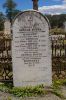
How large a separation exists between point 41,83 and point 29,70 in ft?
1.35

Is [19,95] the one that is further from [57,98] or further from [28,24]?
[28,24]

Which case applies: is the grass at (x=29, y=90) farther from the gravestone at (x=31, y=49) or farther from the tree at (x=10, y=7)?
the tree at (x=10, y=7)

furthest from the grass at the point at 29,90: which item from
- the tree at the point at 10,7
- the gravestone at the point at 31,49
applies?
the tree at the point at 10,7

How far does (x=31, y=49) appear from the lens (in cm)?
645

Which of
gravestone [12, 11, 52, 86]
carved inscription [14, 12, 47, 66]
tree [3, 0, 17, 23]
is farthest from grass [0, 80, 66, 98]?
tree [3, 0, 17, 23]

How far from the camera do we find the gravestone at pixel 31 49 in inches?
251

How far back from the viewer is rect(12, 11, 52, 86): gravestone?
6.37 metres

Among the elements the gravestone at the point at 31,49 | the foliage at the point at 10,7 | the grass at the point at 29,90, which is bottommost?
the grass at the point at 29,90

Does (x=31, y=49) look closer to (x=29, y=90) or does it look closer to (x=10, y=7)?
(x=29, y=90)

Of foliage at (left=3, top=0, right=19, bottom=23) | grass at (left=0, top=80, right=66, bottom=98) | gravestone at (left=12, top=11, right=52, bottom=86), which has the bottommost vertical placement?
grass at (left=0, top=80, right=66, bottom=98)

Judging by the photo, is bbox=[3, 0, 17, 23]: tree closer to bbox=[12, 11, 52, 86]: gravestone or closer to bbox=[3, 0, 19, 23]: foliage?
bbox=[3, 0, 19, 23]: foliage

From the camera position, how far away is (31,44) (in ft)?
21.1

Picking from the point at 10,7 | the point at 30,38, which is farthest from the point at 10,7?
the point at 30,38

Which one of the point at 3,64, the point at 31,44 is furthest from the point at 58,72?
the point at 31,44
